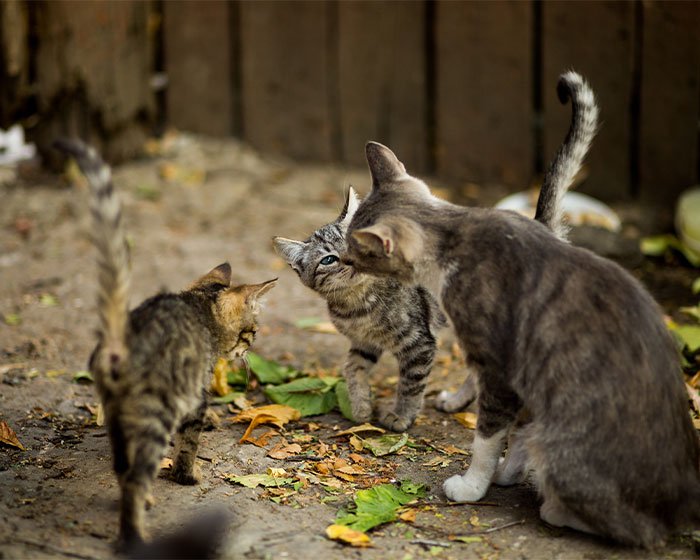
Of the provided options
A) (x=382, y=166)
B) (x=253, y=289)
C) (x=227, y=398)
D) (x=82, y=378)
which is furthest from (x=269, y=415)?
(x=382, y=166)

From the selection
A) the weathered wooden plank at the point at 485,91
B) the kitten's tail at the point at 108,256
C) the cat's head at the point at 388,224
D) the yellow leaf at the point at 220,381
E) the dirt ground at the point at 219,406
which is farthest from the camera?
the weathered wooden plank at the point at 485,91

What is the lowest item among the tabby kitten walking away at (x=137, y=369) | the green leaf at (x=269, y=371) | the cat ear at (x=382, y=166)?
the green leaf at (x=269, y=371)

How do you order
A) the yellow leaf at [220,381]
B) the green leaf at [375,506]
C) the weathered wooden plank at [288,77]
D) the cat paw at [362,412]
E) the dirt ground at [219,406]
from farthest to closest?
the weathered wooden plank at [288,77]
the yellow leaf at [220,381]
the cat paw at [362,412]
the green leaf at [375,506]
the dirt ground at [219,406]

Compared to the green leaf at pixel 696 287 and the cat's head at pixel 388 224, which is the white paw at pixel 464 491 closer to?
the cat's head at pixel 388 224

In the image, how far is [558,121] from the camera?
779 centimetres

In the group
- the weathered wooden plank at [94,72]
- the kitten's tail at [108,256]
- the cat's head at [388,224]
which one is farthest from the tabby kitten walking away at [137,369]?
the weathered wooden plank at [94,72]

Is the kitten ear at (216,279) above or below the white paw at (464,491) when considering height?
above

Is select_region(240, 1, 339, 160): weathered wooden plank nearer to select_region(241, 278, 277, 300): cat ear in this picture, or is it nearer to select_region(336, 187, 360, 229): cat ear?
select_region(336, 187, 360, 229): cat ear

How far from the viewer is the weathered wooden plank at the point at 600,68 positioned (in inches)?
291

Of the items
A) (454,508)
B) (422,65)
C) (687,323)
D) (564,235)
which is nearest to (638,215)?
(687,323)

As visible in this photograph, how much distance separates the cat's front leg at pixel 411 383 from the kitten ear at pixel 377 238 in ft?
3.28

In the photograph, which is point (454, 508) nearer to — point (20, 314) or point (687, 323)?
point (687, 323)

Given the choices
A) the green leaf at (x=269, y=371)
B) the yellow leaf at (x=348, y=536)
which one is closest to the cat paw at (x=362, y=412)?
the green leaf at (x=269, y=371)

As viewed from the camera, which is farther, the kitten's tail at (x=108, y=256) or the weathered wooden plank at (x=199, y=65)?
the weathered wooden plank at (x=199, y=65)
